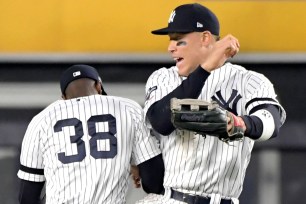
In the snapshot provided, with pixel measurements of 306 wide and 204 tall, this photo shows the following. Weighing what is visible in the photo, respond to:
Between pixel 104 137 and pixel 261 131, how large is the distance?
0.92m

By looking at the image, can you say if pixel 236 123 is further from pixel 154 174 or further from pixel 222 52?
pixel 154 174

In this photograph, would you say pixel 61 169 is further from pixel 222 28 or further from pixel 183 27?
pixel 222 28

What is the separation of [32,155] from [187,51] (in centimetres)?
94

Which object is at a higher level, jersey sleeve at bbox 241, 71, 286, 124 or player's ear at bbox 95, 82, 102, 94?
player's ear at bbox 95, 82, 102, 94

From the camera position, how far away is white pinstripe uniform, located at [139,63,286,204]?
525 cm

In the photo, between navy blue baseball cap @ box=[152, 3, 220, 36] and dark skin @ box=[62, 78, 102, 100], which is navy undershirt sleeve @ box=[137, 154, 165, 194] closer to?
dark skin @ box=[62, 78, 102, 100]

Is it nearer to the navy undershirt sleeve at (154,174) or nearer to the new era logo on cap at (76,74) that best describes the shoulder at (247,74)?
the navy undershirt sleeve at (154,174)

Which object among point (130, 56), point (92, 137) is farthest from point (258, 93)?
point (130, 56)

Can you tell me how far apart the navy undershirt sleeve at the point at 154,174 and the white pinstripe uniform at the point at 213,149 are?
0.48 ft

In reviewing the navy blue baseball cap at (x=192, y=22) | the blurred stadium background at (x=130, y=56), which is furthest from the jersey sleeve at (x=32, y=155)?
the blurred stadium background at (x=130, y=56)

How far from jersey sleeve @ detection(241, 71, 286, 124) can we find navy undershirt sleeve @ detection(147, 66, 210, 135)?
226mm

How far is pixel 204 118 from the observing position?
484cm

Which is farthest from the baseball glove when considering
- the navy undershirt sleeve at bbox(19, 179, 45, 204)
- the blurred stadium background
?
the blurred stadium background

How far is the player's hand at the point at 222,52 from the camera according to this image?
5.04 meters
